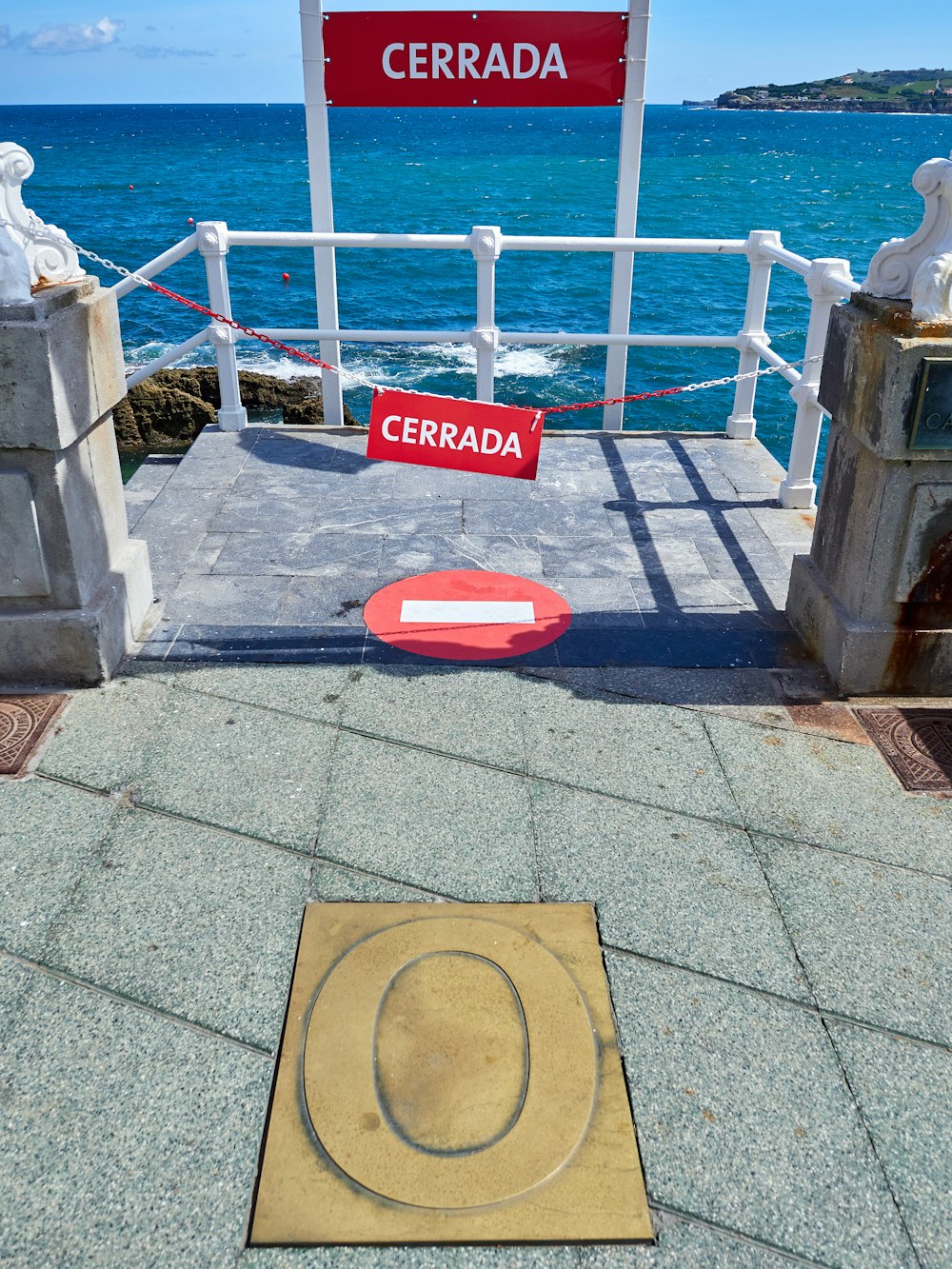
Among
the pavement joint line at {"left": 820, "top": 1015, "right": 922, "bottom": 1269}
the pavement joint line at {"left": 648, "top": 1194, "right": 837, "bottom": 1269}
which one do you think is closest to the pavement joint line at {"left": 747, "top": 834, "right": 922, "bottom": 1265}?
the pavement joint line at {"left": 820, "top": 1015, "right": 922, "bottom": 1269}

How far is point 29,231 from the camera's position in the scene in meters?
4.23

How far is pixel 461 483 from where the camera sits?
7.18m

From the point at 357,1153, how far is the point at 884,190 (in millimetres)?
89119

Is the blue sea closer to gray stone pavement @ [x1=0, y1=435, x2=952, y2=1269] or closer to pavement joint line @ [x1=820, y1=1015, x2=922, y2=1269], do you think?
gray stone pavement @ [x1=0, y1=435, x2=952, y2=1269]

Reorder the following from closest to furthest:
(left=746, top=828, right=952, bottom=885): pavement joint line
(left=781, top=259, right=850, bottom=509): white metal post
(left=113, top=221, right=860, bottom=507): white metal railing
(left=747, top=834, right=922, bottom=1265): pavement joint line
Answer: (left=747, top=834, right=922, bottom=1265): pavement joint line → (left=746, top=828, right=952, bottom=885): pavement joint line → (left=781, top=259, right=850, bottom=509): white metal post → (left=113, top=221, right=860, bottom=507): white metal railing

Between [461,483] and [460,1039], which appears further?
[461,483]

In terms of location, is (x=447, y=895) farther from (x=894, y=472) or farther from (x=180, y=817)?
(x=894, y=472)

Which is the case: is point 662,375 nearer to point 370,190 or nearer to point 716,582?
point 716,582

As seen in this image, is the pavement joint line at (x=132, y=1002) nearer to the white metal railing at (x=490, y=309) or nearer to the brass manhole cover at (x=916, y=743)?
the brass manhole cover at (x=916, y=743)

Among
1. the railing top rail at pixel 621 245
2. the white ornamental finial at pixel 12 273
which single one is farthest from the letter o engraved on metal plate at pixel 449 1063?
the railing top rail at pixel 621 245

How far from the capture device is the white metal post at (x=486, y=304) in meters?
7.21

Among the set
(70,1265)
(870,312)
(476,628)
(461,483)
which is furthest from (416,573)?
(70,1265)

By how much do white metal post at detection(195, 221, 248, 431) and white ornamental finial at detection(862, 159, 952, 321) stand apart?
4.40m

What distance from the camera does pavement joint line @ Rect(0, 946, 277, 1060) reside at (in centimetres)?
286
